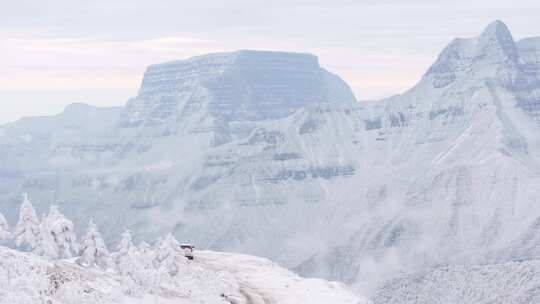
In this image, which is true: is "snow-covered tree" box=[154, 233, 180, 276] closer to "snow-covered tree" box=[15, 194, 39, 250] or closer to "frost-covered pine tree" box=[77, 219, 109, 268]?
"frost-covered pine tree" box=[77, 219, 109, 268]

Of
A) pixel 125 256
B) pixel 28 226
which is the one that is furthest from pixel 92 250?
pixel 28 226

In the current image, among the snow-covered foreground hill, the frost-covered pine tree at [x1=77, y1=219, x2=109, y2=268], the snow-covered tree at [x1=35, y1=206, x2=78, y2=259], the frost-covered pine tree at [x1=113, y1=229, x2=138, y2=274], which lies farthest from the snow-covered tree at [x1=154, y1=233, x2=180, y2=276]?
the snow-covered tree at [x1=35, y1=206, x2=78, y2=259]

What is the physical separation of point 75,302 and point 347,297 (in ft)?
182

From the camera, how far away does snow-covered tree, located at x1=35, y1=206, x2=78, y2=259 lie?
146375 millimetres

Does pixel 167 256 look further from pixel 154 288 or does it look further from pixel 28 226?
pixel 28 226

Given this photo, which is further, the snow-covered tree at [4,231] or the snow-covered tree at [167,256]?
the snow-covered tree at [167,256]

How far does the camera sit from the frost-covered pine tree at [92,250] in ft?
496

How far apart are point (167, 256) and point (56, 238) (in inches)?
961

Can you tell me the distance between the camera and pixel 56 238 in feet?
482

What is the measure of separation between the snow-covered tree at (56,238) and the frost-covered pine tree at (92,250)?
3215mm

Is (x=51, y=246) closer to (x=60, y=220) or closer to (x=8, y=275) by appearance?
(x=60, y=220)

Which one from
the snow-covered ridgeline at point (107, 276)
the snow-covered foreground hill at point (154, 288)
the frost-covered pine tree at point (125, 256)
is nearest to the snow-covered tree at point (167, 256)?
the snow-covered ridgeline at point (107, 276)

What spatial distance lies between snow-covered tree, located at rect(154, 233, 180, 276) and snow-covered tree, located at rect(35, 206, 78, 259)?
20221 millimetres

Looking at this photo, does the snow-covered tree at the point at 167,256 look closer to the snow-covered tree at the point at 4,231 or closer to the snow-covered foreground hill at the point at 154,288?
the snow-covered foreground hill at the point at 154,288
